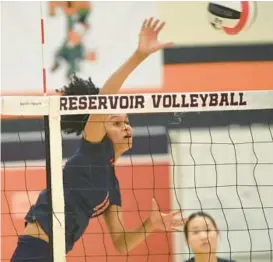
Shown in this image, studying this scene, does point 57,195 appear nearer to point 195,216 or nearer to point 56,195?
point 56,195

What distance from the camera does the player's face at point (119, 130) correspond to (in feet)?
7.66

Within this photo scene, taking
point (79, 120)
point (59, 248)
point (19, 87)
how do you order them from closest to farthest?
point (59, 248), point (79, 120), point (19, 87)

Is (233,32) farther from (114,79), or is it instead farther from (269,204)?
(269,204)

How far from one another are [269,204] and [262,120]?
37cm

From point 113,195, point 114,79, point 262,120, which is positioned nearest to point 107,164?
point 113,195

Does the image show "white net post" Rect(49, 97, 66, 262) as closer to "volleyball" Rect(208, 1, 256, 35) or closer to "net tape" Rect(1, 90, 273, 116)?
"net tape" Rect(1, 90, 273, 116)

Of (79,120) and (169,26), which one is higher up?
(169,26)

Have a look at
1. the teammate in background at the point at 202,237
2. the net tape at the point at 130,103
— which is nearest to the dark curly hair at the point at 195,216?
the teammate in background at the point at 202,237

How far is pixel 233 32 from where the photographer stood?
8.41 feet

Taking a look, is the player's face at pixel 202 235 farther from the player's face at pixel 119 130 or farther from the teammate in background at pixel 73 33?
the teammate in background at pixel 73 33

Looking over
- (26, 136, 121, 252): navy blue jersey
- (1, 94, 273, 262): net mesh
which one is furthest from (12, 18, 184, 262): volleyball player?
(1, 94, 273, 262): net mesh

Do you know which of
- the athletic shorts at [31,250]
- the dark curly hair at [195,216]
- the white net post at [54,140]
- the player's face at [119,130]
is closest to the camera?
the white net post at [54,140]

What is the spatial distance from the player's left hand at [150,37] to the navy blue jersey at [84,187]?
45 cm

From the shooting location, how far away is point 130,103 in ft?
6.37
